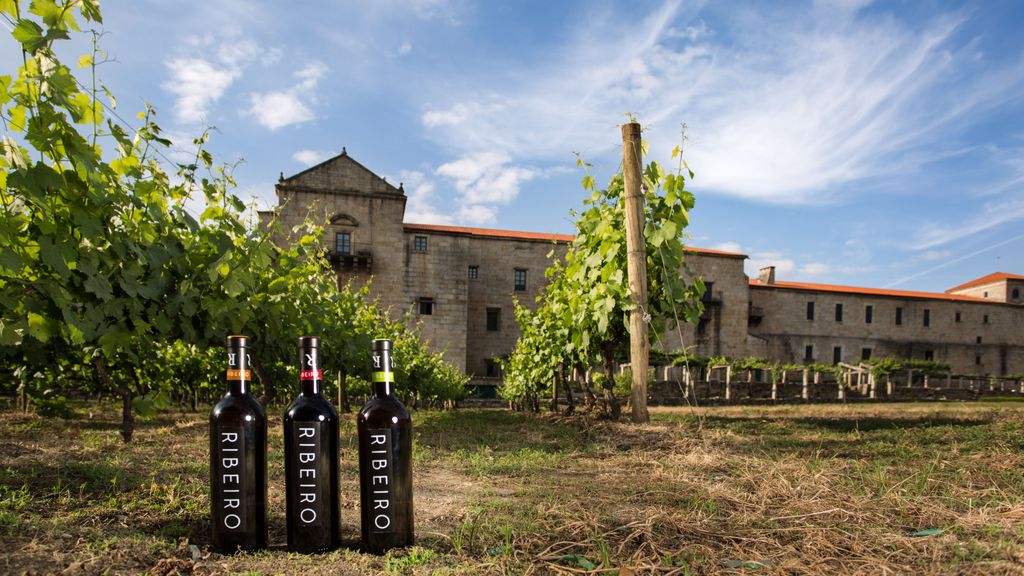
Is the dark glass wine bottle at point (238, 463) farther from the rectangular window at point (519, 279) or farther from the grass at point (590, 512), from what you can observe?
the rectangular window at point (519, 279)

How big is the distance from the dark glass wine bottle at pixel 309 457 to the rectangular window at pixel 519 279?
33562mm

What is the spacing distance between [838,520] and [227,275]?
3.61 m

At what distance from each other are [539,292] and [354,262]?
938cm

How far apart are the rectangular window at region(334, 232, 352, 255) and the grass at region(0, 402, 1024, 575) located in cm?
2663

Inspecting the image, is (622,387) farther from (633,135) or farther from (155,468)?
(155,468)

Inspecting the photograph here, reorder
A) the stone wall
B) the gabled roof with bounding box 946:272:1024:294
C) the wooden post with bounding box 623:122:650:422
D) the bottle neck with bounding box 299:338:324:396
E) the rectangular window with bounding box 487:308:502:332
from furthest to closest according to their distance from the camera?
1. the gabled roof with bounding box 946:272:1024:294
2. the stone wall
3. the rectangular window with bounding box 487:308:502:332
4. the wooden post with bounding box 623:122:650:422
5. the bottle neck with bounding box 299:338:324:396

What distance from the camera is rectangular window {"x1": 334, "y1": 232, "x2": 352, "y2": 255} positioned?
101ft

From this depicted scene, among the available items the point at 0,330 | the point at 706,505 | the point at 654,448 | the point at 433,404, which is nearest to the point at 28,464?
the point at 0,330

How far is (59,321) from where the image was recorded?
3.51 m

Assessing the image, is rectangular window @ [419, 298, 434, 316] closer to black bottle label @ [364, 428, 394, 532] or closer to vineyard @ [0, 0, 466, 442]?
vineyard @ [0, 0, 466, 442]

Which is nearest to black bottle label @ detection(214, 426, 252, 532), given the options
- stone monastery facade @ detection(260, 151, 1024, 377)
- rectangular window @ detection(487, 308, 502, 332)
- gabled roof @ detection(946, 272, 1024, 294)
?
stone monastery facade @ detection(260, 151, 1024, 377)

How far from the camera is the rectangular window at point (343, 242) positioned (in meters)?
30.8

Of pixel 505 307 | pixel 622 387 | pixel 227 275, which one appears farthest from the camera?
pixel 505 307

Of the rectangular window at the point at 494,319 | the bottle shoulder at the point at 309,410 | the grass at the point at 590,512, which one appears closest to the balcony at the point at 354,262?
the rectangular window at the point at 494,319
